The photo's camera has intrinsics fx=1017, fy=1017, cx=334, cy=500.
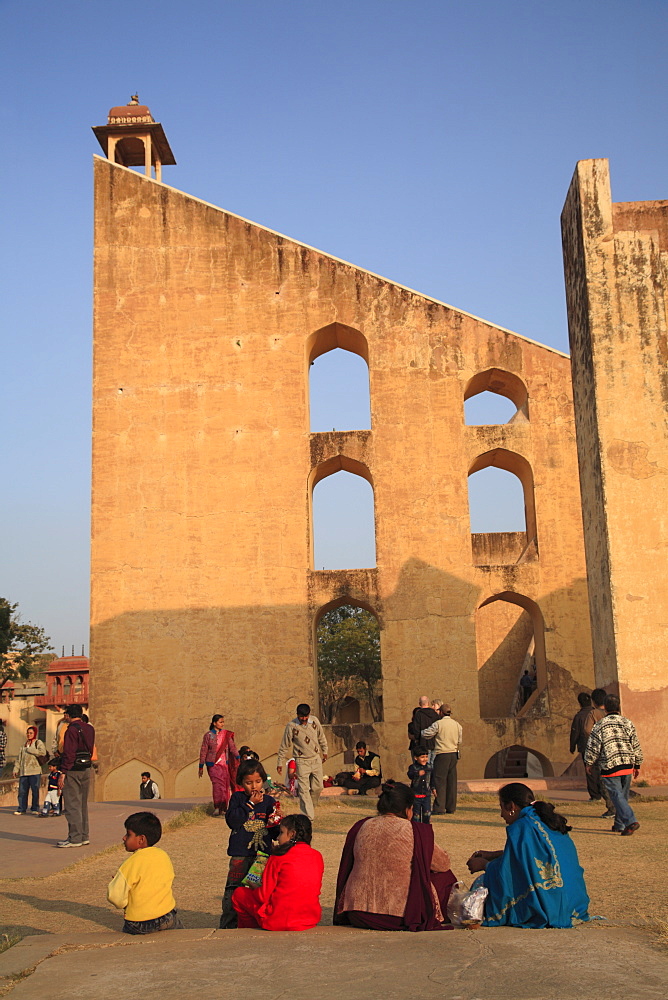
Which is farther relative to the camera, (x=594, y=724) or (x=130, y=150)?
(x=130, y=150)

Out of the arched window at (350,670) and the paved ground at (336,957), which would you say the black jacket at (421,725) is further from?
the arched window at (350,670)

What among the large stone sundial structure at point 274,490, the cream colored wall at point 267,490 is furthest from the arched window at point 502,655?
the cream colored wall at point 267,490

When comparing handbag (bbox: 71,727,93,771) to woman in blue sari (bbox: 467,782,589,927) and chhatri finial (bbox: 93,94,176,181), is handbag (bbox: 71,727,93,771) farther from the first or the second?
chhatri finial (bbox: 93,94,176,181)

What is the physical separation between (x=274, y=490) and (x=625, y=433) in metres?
7.15

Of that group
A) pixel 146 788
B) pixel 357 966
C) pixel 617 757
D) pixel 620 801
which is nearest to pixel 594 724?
pixel 617 757

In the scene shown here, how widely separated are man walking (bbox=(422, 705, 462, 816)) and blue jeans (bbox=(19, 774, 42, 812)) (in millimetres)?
5852

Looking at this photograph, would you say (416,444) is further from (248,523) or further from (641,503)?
(641,503)

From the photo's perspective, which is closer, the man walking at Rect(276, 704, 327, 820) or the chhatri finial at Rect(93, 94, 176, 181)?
the man walking at Rect(276, 704, 327, 820)

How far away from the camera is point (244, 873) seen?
212 inches

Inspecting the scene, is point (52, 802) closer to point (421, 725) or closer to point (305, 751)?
point (305, 751)

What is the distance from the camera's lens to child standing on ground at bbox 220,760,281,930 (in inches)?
209

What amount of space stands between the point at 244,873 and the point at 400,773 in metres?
12.1

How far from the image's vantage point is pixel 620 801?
28.3ft

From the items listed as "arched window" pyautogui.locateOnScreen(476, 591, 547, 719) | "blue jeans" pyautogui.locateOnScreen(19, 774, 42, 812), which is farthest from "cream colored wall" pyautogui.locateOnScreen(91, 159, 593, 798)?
"arched window" pyautogui.locateOnScreen(476, 591, 547, 719)
